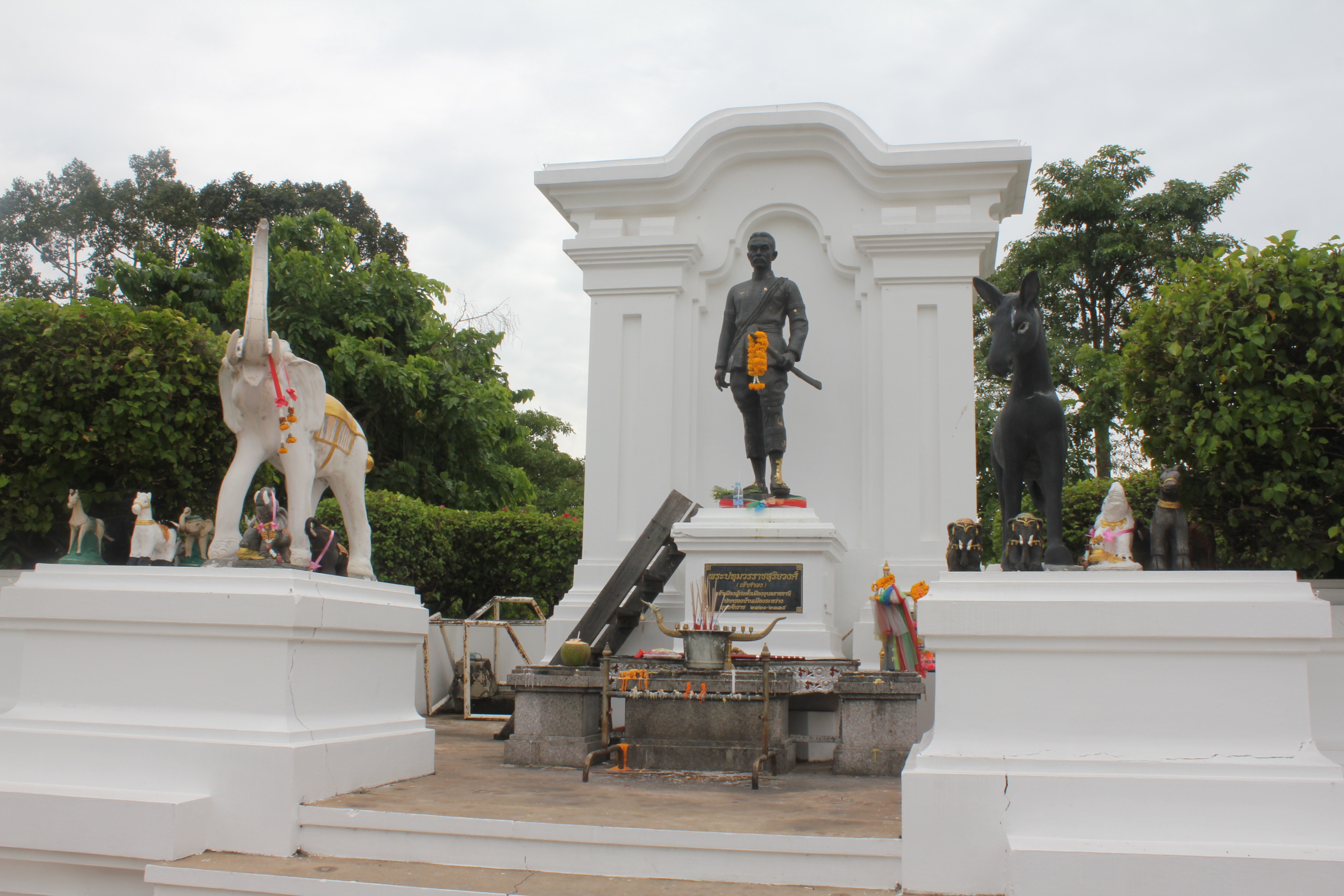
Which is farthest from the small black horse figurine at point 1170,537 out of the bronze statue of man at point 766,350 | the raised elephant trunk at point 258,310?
the raised elephant trunk at point 258,310

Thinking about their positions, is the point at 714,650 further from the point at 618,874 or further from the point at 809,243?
the point at 809,243

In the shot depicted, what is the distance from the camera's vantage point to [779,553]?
28.6 feet

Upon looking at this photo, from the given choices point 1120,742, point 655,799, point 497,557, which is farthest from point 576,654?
point 497,557

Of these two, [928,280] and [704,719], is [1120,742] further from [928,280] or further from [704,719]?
[928,280]

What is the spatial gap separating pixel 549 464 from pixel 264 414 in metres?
26.8

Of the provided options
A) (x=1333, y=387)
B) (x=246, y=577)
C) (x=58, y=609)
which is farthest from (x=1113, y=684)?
(x=58, y=609)

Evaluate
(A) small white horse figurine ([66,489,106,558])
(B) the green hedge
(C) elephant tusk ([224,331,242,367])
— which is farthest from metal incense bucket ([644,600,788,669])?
(B) the green hedge

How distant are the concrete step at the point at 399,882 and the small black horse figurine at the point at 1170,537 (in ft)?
7.22

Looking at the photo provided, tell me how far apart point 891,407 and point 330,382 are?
12938mm

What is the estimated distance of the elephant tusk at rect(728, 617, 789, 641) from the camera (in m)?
6.98

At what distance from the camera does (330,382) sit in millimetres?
19625

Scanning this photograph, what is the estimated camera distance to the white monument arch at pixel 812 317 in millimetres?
10023

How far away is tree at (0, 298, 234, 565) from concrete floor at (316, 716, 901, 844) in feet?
Result: 10.3

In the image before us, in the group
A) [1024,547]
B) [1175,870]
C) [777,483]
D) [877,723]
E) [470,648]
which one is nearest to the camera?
[1175,870]
